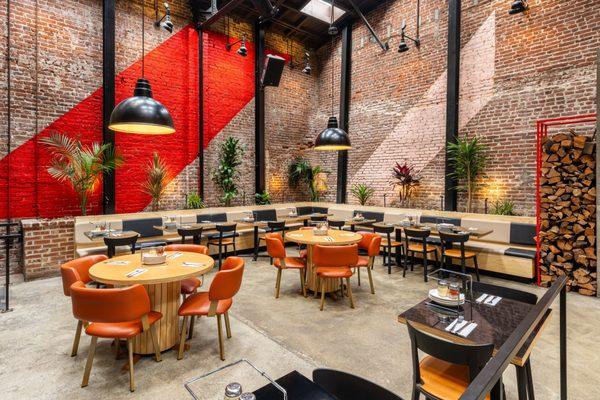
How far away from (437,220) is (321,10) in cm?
628

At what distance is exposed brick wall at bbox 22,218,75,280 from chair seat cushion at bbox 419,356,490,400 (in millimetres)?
5705

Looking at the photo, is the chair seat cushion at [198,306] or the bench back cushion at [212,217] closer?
the chair seat cushion at [198,306]

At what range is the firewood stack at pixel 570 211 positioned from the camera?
4.33 meters

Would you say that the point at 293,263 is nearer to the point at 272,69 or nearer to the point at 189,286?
the point at 189,286

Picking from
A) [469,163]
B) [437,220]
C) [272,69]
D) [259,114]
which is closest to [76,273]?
[437,220]

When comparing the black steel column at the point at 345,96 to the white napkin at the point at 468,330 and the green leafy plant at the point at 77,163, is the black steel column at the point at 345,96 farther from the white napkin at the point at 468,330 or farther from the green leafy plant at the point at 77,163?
the white napkin at the point at 468,330

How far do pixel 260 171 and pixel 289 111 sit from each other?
2.09 metres

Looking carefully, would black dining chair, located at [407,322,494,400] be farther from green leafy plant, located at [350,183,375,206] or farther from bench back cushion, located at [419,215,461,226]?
green leafy plant, located at [350,183,375,206]

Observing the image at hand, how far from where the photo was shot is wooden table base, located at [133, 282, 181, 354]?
287cm

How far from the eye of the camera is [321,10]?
8781 mm

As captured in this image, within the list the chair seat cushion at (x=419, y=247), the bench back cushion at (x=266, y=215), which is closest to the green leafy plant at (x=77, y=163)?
the bench back cushion at (x=266, y=215)

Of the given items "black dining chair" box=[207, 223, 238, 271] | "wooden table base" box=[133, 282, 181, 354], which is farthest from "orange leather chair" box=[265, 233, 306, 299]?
"black dining chair" box=[207, 223, 238, 271]

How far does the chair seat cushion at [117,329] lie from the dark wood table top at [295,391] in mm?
1617

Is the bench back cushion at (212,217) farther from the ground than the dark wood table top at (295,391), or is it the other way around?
the bench back cushion at (212,217)
